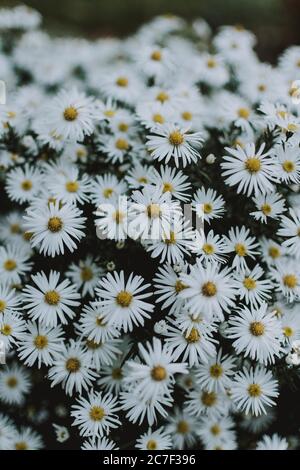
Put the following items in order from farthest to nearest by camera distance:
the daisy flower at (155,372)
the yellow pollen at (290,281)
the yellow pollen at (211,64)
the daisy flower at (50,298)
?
the yellow pollen at (211,64) → the yellow pollen at (290,281) → the daisy flower at (50,298) → the daisy flower at (155,372)

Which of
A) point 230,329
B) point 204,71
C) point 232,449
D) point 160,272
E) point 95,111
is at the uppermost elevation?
point 204,71

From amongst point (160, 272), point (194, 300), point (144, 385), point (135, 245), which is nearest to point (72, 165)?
point (135, 245)

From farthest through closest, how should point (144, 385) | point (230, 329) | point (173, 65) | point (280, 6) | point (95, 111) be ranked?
point (280, 6) < point (173, 65) < point (95, 111) < point (230, 329) < point (144, 385)

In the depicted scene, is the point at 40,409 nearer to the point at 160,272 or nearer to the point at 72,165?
the point at 160,272

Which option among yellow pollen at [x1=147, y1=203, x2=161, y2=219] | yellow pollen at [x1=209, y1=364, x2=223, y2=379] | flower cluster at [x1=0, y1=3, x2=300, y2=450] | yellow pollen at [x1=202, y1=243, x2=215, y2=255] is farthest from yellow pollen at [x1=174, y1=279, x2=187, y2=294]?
yellow pollen at [x1=209, y1=364, x2=223, y2=379]

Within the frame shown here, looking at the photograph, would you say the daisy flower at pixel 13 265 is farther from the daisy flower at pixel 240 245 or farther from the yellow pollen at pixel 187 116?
the yellow pollen at pixel 187 116

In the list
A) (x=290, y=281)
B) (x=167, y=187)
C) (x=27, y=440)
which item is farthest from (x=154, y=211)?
(x=27, y=440)

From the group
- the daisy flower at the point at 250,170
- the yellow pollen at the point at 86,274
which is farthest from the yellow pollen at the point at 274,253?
the yellow pollen at the point at 86,274
